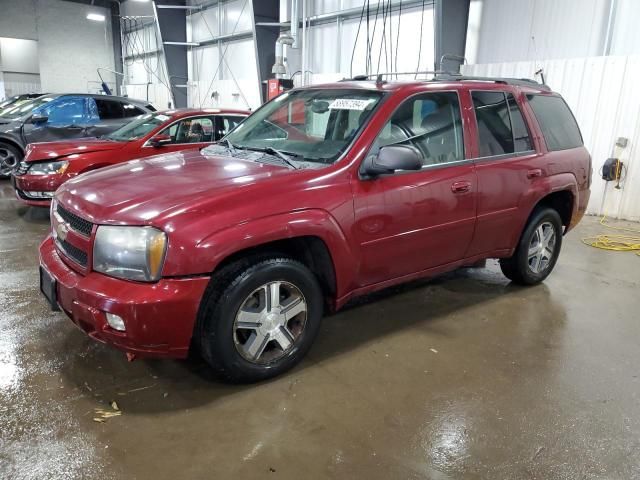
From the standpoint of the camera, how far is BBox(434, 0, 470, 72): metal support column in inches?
316

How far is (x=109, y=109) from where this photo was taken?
9.01m

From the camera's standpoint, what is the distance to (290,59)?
12430 mm

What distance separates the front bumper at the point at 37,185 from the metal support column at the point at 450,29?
5.89 m

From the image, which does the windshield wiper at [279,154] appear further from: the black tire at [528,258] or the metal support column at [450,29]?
the metal support column at [450,29]

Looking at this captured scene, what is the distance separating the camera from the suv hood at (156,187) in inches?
92.9

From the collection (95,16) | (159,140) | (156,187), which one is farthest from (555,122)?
(95,16)

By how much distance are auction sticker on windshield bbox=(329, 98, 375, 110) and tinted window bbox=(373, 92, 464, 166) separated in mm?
211

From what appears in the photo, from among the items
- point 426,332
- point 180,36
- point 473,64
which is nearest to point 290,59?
point 473,64

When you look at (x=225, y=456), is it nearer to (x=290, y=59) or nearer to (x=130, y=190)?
(x=130, y=190)

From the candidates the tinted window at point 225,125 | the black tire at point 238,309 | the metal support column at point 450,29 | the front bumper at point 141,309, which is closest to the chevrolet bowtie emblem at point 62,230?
the front bumper at point 141,309

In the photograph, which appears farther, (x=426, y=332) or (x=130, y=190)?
(x=426, y=332)

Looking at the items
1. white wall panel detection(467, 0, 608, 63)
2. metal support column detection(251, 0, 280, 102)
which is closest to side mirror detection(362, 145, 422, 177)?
white wall panel detection(467, 0, 608, 63)

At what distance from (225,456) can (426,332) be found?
1.75 metres

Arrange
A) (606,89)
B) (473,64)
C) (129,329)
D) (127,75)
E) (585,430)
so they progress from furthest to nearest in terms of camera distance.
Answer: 1. (127,75)
2. (473,64)
3. (606,89)
4. (585,430)
5. (129,329)
